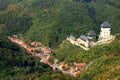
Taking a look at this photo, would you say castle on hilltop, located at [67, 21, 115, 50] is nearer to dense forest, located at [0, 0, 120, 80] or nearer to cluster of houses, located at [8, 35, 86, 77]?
dense forest, located at [0, 0, 120, 80]

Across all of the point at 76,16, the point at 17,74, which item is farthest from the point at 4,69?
the point at 76,16

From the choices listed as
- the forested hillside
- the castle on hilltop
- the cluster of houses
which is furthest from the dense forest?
the cluster of houses

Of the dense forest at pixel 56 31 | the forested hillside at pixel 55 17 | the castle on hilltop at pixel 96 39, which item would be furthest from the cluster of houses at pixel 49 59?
the castle on hilltop at pixel 96 39

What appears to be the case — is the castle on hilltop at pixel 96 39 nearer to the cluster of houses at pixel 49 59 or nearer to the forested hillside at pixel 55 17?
the cluster of houses at pixel 49 59

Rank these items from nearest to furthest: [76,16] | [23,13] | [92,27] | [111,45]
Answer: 1. [111,45]
2. [92,27]
3. [76,16]
4. [23,13]

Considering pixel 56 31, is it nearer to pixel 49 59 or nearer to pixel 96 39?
pixel 49 59

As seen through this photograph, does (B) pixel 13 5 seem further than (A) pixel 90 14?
Yes

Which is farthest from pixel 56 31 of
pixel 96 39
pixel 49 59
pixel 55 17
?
pixel 96 39

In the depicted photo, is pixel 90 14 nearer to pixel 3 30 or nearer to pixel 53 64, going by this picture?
pixel 3 30
